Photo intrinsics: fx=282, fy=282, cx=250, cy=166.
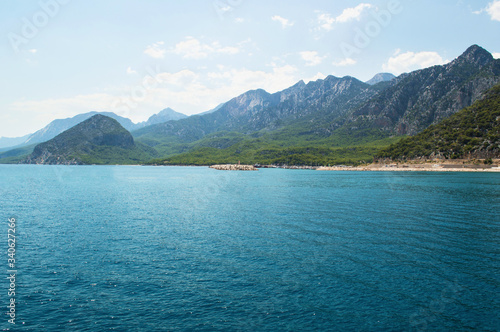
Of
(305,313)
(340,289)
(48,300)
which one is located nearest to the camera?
(305,313)

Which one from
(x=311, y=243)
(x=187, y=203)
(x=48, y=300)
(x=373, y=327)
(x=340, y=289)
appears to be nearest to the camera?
(x=373, y=327)

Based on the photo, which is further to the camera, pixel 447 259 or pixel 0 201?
pixel 0 201

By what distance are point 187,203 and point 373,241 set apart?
46.0 meters

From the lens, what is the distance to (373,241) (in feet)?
120

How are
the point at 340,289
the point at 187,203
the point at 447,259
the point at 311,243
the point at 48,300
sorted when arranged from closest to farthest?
the point at 48,300 → the point at 340,289 → the point at 447,259 → the point at 311,243 → the point at 187,203

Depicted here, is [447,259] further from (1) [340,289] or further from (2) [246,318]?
(2) [246,318]

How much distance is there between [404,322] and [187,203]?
5723cm

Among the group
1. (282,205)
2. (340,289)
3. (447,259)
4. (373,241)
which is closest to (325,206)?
(282,205)

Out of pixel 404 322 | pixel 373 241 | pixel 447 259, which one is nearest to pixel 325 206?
pixel 373 241

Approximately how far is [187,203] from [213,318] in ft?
171

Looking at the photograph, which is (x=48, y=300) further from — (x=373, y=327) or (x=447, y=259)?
(x=447, y=259)

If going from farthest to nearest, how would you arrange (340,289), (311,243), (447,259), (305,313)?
1. (311,243)
2. (447,259)
3. (340,289)
4. (305,313)

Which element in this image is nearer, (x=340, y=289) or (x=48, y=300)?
(x=48, y=300)

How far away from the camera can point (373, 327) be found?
1855cm
